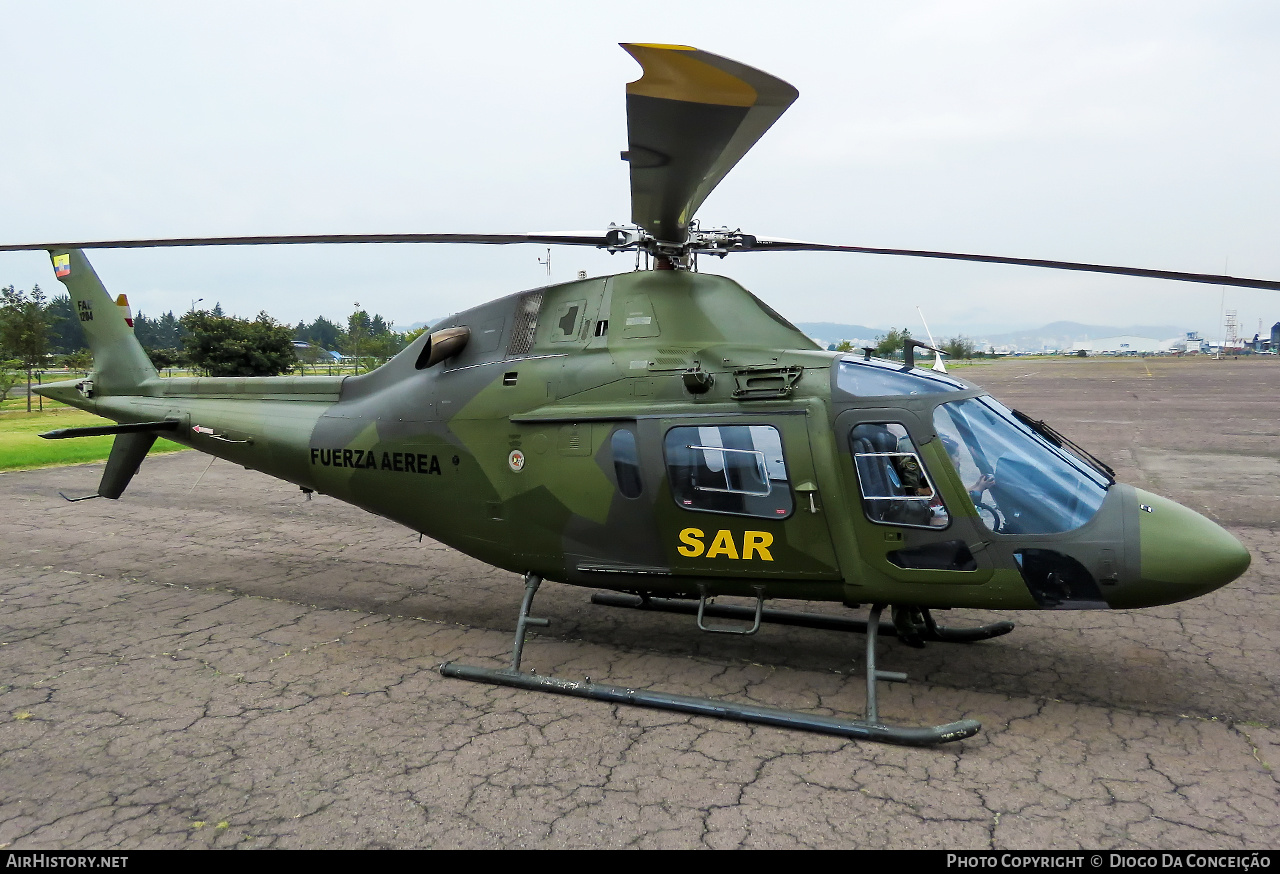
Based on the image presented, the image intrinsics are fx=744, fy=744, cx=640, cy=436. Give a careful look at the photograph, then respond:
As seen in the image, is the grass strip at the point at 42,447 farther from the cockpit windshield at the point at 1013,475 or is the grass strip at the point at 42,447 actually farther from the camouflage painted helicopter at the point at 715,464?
the cockpit windshield at the point at 1013,475

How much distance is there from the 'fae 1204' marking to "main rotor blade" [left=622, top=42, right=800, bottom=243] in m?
2.98

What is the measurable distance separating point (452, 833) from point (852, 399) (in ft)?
10.9

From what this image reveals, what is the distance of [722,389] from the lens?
503cm

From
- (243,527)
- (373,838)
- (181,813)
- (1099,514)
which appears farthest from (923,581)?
(243,527)

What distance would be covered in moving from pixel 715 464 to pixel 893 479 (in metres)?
1.12

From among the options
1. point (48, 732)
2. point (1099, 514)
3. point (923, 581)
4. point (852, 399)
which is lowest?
point (48, 732)

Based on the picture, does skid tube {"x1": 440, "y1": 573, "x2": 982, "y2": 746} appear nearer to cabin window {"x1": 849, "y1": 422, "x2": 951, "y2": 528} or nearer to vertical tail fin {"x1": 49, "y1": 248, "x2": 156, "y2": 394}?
cabin window {"x1": 849, "y1": 422, "x2": 951, "y2": 528}

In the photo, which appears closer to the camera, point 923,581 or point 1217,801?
point 1217,801

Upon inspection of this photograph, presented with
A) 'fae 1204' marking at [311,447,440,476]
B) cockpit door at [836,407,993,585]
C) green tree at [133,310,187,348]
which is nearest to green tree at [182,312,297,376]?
'fae 1204' marking at [311,447,440,476]

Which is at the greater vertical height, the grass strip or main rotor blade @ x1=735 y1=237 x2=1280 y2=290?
main rotor blade @ x1=735 y1=237 x2=1280 y2=290

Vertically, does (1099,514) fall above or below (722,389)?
A: below

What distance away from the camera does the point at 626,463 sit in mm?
5113

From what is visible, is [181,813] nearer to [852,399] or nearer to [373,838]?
[373,838]

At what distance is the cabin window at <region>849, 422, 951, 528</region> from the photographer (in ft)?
14.8
